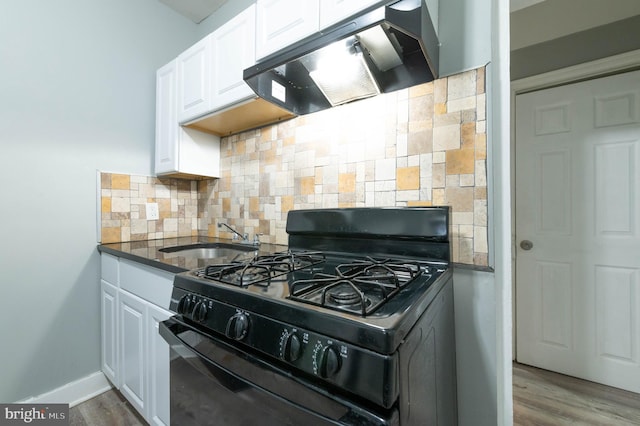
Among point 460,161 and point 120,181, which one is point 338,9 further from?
point 120,181

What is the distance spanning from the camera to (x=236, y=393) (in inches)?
28.0

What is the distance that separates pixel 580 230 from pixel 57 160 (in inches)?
132

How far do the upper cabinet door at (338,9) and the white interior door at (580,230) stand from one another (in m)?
1.77

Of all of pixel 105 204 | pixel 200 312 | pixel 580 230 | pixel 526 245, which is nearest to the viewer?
pixel 200 312

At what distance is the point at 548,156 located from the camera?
6.54 feet

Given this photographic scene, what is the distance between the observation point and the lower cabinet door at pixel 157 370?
117 centimetres

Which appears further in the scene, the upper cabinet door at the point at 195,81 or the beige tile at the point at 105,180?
the beige tile at the point at 105,180

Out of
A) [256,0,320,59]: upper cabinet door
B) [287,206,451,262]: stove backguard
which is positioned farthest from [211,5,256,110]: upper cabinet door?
[287,206,451,262]: stove backguard

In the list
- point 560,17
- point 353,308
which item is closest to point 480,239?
point 353,308

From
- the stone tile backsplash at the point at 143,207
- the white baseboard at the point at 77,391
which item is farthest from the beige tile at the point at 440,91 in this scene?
the white baseboard at the point at 77,391

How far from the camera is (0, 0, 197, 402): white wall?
1.49 meters

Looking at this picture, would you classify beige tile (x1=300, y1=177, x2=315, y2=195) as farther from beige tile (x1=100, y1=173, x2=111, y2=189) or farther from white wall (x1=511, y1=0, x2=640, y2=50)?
white wall (x1=511, y1=0, x2=640, y2=50)

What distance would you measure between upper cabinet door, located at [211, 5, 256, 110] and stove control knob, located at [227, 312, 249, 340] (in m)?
1.06

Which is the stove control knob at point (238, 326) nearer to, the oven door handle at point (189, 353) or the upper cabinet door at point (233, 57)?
the oven door handle at point (189, 353)
